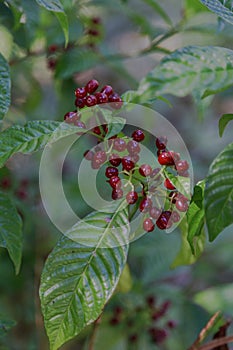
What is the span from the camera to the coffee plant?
2.33 feet

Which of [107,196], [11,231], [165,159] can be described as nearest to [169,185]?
[165,159]

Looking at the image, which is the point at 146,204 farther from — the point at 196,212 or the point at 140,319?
the point at 140,319

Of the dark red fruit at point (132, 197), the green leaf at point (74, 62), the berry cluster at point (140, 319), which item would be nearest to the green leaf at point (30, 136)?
the dark red fruit at point (132, 197)

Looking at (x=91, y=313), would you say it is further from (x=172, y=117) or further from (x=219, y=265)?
(x=172, y=117)

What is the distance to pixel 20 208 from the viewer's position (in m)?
1.37

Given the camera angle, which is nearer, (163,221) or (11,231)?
(163,221)

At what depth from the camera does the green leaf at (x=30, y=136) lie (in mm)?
705

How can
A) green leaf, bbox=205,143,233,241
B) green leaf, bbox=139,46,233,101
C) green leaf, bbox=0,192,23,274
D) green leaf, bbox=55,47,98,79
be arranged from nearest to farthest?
green leaf, bbox=139,46,233,101 → green leaf, bbox=205,143,233,241 → green leaf, bbox=0,192,23,274 → green leaf, bbox=55,47,98,79

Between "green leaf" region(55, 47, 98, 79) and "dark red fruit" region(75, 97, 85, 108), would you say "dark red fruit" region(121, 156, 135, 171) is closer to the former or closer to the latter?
"dark red fruit" region(75, 97, 85, 108)

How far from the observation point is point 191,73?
2.08ft

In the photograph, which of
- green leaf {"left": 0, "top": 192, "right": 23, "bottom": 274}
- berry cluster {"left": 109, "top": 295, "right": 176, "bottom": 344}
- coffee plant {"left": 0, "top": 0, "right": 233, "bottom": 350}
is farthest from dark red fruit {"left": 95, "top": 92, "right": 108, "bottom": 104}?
berry cluster {"left": 109, "top": 295, "right": 176, "bottom": 344}

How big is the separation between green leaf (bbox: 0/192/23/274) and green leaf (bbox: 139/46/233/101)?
0.36m

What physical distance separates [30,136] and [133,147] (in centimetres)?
13

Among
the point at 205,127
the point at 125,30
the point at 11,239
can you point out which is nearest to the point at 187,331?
the point at 11,239
